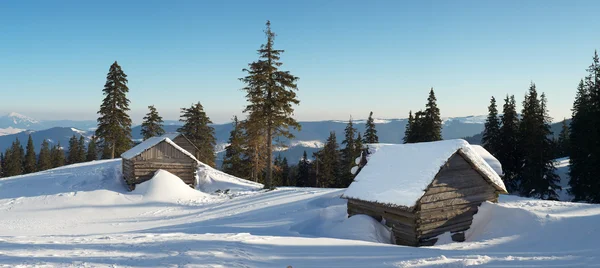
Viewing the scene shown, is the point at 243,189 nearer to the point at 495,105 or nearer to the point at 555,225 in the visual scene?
the point at 555,225

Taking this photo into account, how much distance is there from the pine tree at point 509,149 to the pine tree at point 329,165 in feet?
68.5

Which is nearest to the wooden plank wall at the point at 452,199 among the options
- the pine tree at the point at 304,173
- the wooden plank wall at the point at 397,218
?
the wooden plank wall at the point at 397,218

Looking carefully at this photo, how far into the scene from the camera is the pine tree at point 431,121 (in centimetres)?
4156

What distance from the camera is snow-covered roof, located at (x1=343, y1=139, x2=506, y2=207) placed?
44.6ft

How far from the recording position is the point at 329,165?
4966 centimetres

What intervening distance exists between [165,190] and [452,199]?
64.2 feet

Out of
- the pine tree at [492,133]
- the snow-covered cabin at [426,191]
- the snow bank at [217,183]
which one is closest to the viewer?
the snow-covered cabin at [426,191]

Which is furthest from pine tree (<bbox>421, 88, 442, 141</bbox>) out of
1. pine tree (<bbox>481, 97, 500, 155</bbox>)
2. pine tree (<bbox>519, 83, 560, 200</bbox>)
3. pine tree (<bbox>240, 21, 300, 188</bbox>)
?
pine tree (<bbox>240, 21, 300, 188</bbox>)

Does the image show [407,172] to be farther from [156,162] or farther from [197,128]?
[197,128]

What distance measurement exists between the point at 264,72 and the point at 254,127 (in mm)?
4707

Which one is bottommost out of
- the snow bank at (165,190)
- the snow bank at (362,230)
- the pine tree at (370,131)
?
the snow bank at (362,230)

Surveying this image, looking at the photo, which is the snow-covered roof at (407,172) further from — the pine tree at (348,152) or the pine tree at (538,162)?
the pine tree at (348,152)

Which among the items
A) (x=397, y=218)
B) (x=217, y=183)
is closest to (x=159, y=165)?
(x=217, y=183)

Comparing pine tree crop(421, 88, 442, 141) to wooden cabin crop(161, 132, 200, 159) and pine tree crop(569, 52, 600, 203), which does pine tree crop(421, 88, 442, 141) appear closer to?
pine tree crop(569, 52, 600, 203)
